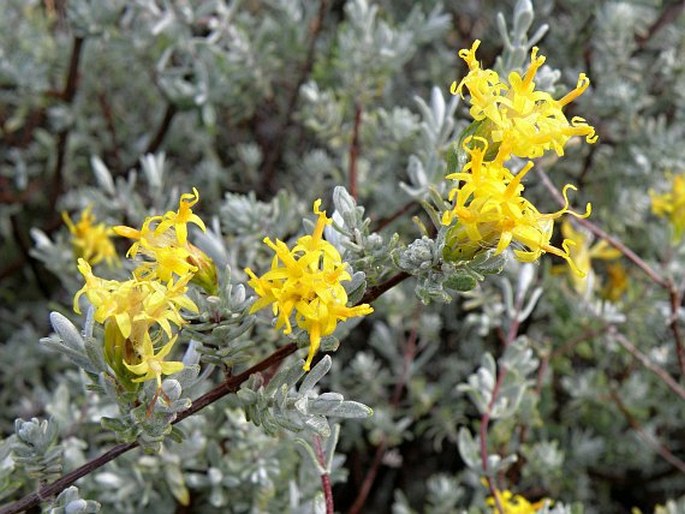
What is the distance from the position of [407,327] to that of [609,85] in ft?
2.66

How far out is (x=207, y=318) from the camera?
98cm

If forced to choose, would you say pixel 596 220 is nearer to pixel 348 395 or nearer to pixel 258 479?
pixel 348 395

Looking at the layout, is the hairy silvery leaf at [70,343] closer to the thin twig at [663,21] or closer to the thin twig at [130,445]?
the thin twig at [130,445]

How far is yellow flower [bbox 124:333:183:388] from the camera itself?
0.88m

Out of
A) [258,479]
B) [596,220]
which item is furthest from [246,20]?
[258,479]

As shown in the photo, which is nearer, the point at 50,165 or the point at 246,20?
the point at 246,20

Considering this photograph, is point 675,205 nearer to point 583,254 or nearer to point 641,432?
point 583,254

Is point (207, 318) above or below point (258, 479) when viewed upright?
above

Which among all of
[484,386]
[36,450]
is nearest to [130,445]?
[36,450]

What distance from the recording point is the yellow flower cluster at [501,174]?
0.89 meters

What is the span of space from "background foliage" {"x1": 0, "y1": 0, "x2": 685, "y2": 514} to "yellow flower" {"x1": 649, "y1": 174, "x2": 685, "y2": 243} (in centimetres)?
4

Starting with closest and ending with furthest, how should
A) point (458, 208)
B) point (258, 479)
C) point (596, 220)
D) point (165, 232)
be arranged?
point (458, 208) < point (165, 232) < point (258, 479) < point (596, 220)

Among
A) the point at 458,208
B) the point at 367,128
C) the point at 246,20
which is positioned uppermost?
the point at 458,208

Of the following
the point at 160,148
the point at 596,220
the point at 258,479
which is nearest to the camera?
the point at 258,479
